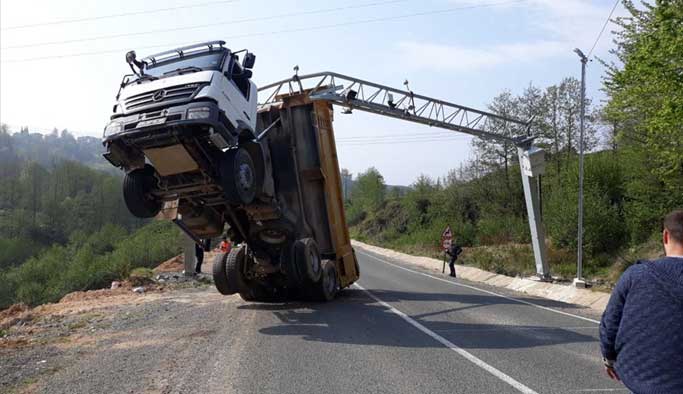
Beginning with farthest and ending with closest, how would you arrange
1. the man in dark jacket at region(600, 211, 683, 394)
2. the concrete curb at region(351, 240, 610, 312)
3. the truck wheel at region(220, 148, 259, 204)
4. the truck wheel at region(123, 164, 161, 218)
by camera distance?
the concrete curb at region(351, 240, 610, 312) → the truck wheel at region(123, 164, 161, 218) → the truck wheel at region(220, 148, 259, 204) → the man in dark jacket at region(600, 211, 683, 394)

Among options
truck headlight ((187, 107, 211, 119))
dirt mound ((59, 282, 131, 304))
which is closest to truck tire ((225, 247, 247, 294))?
truck headlight ((187, 107, 211, 119))

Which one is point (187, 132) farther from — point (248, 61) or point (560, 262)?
point (560, 262)

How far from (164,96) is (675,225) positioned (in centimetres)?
808

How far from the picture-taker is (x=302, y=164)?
13.3m

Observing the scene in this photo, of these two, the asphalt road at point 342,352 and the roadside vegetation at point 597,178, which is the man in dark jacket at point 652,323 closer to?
the asphalt road at point 342,352

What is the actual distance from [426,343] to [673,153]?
46.6ft

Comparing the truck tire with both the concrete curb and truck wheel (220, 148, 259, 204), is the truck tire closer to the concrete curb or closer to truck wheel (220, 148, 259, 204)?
truck wheel (220, 148, 259, 204)

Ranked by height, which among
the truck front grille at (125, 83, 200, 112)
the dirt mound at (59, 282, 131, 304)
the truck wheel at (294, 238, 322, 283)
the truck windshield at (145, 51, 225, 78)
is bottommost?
the dirt mound at (59, 282, 131, 304)

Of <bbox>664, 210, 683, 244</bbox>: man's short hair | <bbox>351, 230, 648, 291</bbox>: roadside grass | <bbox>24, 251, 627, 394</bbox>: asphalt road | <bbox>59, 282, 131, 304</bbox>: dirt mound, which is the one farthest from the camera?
<bbox>351, 230, 648, 291</bbox>: roadside grass

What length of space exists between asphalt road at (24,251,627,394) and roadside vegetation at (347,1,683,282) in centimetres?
696

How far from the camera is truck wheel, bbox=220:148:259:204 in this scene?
10094mm

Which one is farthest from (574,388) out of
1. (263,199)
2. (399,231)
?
(399,231)

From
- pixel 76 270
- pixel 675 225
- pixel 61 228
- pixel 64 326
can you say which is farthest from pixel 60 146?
pixel 675 225

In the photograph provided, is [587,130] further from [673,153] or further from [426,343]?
[426,343]
